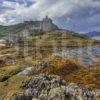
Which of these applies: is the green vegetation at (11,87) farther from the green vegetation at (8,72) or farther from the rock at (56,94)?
the rock at (56,94)

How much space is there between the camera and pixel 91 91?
56.4ft

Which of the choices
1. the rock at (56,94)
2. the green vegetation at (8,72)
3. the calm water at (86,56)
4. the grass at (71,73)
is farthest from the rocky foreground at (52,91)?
the calm water at (86,56)

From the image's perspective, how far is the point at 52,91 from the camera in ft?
54.6

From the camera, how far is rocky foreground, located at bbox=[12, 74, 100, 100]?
16297mm

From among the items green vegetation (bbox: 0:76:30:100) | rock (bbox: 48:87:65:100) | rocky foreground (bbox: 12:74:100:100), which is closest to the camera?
rock (bbox: 48:87:65:100)

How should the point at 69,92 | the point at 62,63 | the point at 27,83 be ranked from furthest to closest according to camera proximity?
the point at 62,63 → the point at 27,83 → the point at 69,92

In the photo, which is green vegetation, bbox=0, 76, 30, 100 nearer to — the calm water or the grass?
the grass

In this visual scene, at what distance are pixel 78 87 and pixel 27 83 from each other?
9.69 feet

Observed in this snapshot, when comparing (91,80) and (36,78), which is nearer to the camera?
(36,78)

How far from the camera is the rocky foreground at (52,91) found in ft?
53.5

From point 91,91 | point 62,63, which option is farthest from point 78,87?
point 62,63

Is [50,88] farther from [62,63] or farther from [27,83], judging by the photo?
[62,63]

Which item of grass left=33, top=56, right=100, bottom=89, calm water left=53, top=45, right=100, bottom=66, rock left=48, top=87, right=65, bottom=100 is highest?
calm water left=53, top=45, right=100, bottom=66

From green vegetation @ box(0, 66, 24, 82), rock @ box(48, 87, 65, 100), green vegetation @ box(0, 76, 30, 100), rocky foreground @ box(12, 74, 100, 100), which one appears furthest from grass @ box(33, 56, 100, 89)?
rock @ box(48, 87, 65, 100)
